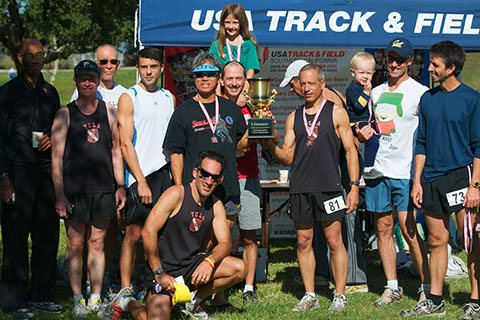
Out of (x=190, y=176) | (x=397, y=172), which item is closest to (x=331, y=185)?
(x=397, y=172)

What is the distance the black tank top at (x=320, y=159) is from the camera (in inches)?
240

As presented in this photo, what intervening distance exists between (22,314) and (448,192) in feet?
10.8

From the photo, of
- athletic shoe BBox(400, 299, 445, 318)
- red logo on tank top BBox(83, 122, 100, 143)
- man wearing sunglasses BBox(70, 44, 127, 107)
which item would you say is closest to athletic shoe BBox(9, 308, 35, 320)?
red logo on tank top BBox(83, 122, 100, 143)

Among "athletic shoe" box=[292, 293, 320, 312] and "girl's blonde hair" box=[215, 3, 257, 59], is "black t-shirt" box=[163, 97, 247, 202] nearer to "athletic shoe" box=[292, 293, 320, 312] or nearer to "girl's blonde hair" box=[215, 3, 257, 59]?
"girl's blonde hair" box=[215, 3, 257, 59]

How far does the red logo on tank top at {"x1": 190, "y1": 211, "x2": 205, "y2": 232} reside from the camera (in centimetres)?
550

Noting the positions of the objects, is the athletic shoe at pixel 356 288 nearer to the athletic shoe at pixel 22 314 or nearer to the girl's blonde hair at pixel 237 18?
the girl's blonde hair at pixel 237 18

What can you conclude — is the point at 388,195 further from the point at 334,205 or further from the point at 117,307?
the point at 117,307

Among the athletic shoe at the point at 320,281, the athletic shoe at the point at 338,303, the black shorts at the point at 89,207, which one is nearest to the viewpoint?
the black shorts at the point at 89,207

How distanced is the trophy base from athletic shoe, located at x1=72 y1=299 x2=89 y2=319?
1797 mm

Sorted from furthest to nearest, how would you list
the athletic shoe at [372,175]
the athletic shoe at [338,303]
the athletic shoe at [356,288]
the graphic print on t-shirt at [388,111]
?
1. the athletic shoe at [356,288]
2. the athletic shoe at [372,175]
3. the graphic print on t-shirt at [388,111]
4. the athletic shoe at [338,303]

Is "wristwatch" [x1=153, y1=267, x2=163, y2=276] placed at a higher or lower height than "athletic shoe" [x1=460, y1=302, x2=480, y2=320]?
higher

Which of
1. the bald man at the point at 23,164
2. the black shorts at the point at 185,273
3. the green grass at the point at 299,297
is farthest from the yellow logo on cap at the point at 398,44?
the bald man at the point at 23,164

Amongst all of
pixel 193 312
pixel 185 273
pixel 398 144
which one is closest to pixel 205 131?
pixel 185 273

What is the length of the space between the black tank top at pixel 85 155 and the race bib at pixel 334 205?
66.7 inches
